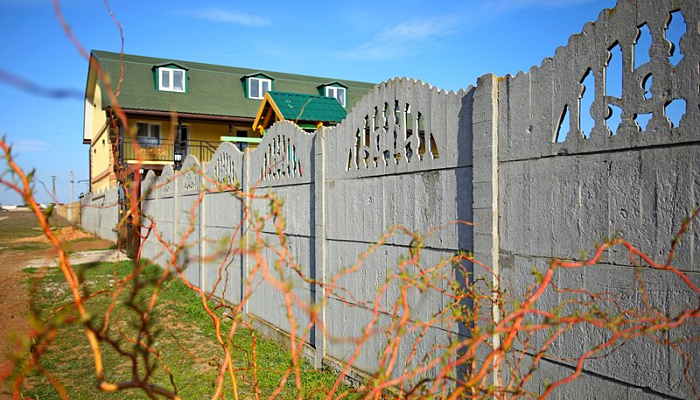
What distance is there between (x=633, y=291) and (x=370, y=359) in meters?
2.72

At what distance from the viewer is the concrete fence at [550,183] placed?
2.55 metres

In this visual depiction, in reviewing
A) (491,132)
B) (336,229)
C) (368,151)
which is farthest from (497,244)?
(336,229)

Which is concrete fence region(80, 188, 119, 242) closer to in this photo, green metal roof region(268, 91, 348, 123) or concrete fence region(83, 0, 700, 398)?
green metal roof region(268, 91, 348, 123)

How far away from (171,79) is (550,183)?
26.0 m

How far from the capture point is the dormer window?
2867cm

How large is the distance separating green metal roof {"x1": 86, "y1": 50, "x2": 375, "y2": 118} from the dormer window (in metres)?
0.33

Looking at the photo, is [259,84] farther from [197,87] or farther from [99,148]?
[99,148]

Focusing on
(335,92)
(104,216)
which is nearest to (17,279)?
(104,216)

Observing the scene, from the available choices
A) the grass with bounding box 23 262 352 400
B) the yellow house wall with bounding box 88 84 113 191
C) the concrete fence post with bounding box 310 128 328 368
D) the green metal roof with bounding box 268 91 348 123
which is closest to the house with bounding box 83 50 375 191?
the yellow house wall with bounding box 88 84 113 191

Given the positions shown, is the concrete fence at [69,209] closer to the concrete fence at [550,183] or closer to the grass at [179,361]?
the concrete fence at [550,183]

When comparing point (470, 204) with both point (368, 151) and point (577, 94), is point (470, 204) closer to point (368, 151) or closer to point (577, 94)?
point (577, 94)

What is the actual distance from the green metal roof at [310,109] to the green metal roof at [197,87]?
35.8 feet

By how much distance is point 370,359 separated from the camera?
4.94 m

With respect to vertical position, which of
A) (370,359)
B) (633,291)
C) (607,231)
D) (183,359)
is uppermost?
(607,231)
